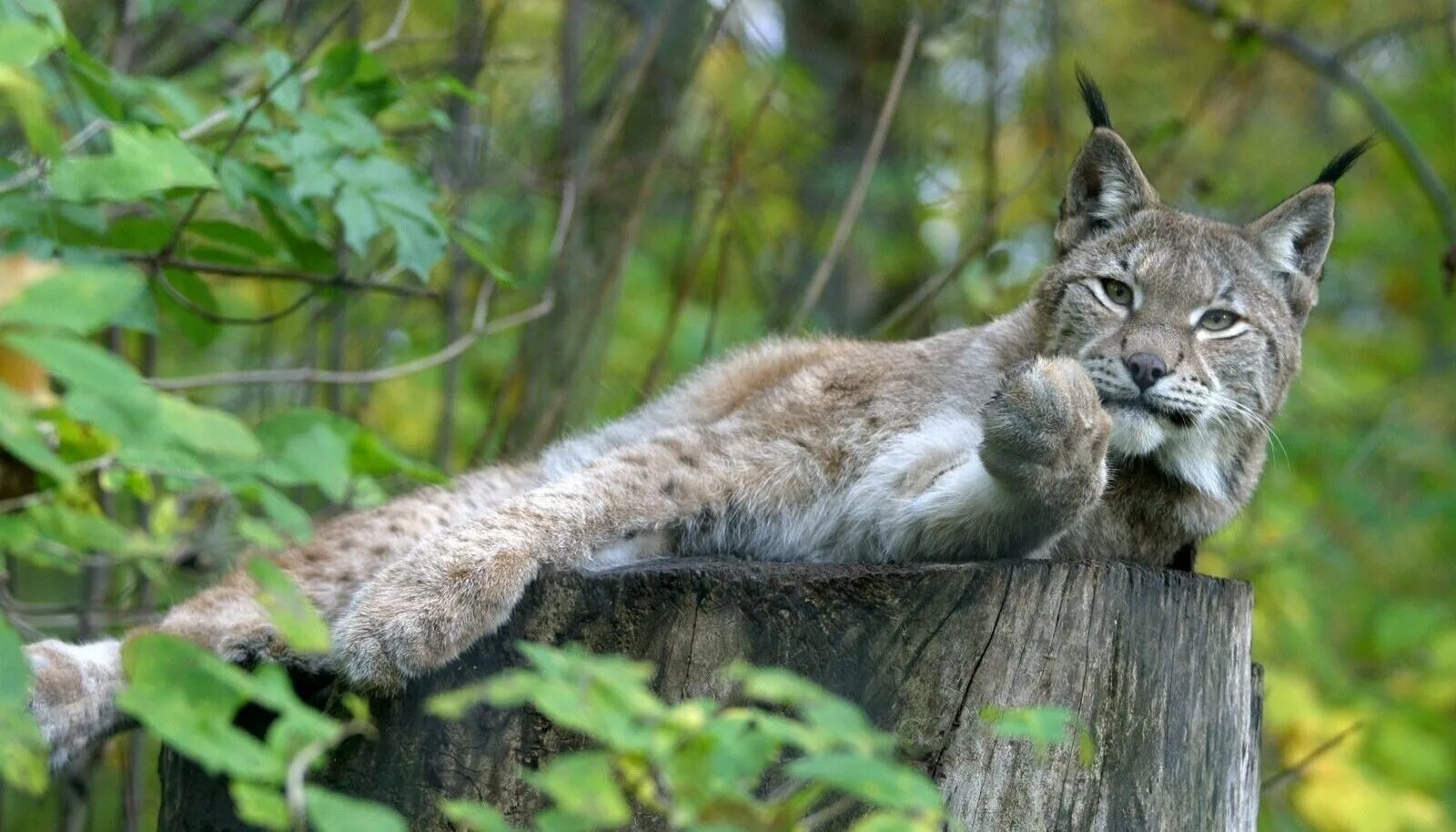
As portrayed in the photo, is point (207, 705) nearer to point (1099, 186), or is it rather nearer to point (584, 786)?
point (584, 786)

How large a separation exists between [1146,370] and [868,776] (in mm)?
2456

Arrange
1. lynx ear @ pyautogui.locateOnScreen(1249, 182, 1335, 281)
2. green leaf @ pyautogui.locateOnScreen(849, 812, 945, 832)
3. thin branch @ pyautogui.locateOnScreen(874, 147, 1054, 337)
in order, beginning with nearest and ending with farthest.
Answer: green leaf @ pyautogui.locateOnScreen(849, 812, 945, 832)
lynx ear @ pyautogui.locateOnScreen(1249, 182, 1335, 281)
thin branch @ pyautogui.locateOnScreen(874, 147, 1054, 337)

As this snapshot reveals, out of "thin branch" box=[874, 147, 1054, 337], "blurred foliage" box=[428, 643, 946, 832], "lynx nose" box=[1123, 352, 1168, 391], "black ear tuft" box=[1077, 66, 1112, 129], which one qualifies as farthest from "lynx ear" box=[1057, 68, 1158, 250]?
"blurred foliage" box=[428, 643, 946, 832]

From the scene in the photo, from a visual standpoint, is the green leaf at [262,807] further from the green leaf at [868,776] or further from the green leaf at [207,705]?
the green leaf at [868,776]

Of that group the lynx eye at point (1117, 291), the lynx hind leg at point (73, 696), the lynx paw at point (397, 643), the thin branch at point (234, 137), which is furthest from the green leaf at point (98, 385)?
the lynx eye at point (1117, 291)

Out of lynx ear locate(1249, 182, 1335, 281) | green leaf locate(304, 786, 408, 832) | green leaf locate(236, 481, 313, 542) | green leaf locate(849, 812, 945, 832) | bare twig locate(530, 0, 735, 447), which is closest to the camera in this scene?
green leaf locate(304, 786, 408, 832)

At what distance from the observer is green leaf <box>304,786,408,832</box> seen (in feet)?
5.51

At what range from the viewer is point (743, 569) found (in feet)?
10.6

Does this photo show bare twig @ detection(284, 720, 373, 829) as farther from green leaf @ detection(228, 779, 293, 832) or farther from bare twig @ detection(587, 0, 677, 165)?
bare twig @ detection(587, 0, 677, 165)

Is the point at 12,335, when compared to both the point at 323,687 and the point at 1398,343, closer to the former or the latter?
the point at 323,687

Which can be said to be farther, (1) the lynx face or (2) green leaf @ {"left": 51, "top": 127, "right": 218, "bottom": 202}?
(1) the lynx face

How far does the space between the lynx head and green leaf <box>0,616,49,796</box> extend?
2873 mm

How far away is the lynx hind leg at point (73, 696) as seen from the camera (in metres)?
4.00

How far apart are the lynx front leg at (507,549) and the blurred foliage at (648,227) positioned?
0.31 metres
